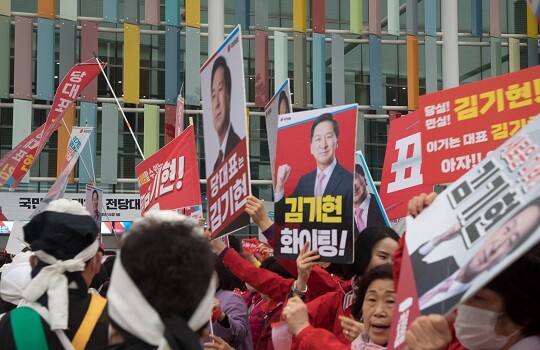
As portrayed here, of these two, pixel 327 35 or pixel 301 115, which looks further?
pixel 327 35

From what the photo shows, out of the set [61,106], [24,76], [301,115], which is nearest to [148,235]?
[301,115]

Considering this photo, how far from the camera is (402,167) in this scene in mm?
5777

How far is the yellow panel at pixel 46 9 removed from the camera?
18828mm

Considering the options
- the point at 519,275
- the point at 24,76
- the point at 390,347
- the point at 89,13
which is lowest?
the point at 390,347

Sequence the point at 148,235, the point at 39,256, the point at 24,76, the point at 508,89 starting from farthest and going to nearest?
the point at 24,76, the point at 508,89, the point at 39,256, the point at 148,235

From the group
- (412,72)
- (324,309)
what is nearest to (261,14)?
(412,72)

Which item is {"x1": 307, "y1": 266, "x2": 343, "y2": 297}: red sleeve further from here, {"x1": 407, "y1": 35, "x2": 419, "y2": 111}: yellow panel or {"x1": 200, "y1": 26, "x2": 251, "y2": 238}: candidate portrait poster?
{"x1": 407, "y1": 35, "x2": 419, "y2": 111}: yellow panel

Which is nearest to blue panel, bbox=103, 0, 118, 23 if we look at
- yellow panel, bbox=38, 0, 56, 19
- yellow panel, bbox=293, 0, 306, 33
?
yellow panel, bbox=38, 0, 56, 19

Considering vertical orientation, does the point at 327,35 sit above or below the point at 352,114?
above

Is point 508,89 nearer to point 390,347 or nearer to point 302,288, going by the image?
point 302,288

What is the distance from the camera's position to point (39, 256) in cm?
285

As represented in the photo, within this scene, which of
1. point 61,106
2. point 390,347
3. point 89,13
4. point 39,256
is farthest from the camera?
point 89,13

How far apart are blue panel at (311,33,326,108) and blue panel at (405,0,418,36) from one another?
204 cm

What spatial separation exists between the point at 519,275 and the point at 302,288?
2018 millimetres
